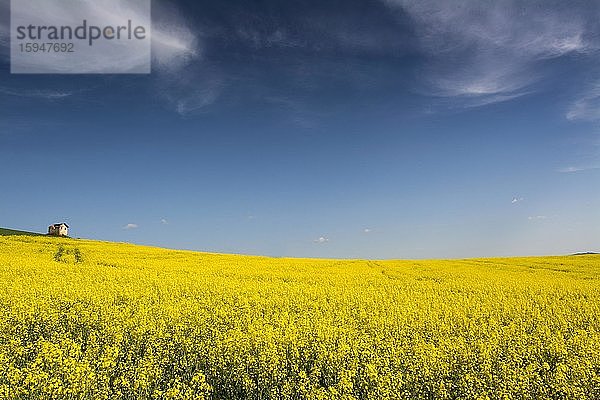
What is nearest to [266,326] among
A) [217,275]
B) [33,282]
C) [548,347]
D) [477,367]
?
[477,367]

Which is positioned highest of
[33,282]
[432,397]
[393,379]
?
[33,282]

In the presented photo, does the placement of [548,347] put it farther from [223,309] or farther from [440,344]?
[223,309]

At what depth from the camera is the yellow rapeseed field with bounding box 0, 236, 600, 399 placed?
7.00m

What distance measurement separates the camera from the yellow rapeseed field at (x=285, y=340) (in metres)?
7.00

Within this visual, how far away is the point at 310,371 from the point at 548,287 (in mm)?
14952

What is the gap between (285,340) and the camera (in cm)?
889

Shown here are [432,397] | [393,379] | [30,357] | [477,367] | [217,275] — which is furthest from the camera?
[217,275]

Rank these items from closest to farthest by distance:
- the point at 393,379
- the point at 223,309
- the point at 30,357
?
1. the point at 393,379
2. the point at 30,357
3. the point at 223,309

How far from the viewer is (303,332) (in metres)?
9.70

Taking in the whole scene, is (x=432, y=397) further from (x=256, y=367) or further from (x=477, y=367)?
(x=256, y=367)

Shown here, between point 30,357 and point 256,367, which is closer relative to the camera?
point 256,367

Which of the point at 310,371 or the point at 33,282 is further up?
the point at 33,282

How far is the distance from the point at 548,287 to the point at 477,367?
43.4ft

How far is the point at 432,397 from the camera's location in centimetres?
756
